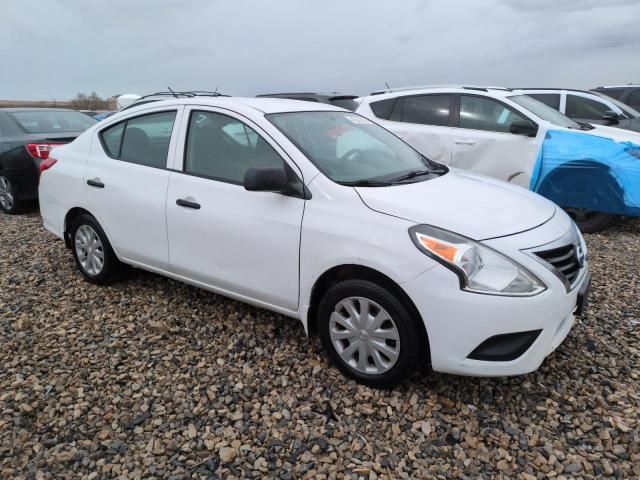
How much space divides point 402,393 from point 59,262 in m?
3.81

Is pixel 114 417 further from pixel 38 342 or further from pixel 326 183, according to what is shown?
pixel 326 183

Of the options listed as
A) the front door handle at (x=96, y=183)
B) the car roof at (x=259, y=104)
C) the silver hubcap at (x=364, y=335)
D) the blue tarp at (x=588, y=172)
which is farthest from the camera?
the blue tarp at (x=588, y=172)

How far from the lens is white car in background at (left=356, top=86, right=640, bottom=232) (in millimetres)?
5344

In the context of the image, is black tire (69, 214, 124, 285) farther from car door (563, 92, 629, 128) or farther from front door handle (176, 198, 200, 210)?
car door (563, 92, 629, 128)

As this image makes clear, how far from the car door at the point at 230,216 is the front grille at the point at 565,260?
4.45 ft

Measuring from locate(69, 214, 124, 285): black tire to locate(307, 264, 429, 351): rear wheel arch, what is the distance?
203 cm

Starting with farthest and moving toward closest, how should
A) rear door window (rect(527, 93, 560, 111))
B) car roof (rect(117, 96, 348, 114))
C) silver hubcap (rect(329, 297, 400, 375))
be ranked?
1. rear door window (rect(527, 93, 560, 111))
2. car roof (rect(117, 96, 348, 114))
3. silver hubcap (rect(329, 297, 400, 375))

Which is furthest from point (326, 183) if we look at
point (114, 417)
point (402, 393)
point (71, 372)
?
point (71, 372)

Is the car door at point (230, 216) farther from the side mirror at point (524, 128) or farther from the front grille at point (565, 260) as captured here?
the side mirror at point (524, 128)

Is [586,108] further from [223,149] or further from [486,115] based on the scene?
[223,149]

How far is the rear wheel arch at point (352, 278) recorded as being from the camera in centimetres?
253

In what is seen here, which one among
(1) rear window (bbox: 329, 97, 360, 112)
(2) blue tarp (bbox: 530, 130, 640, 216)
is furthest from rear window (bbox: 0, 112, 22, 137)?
(2) blue tarp (bbox: 530, 130, 640, 216)

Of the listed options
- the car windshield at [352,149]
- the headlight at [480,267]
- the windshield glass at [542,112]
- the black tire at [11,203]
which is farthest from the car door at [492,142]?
the black tire at [11,203]

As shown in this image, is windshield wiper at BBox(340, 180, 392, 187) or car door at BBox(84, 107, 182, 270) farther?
car door at BBox(84, 107, 182, 270)
